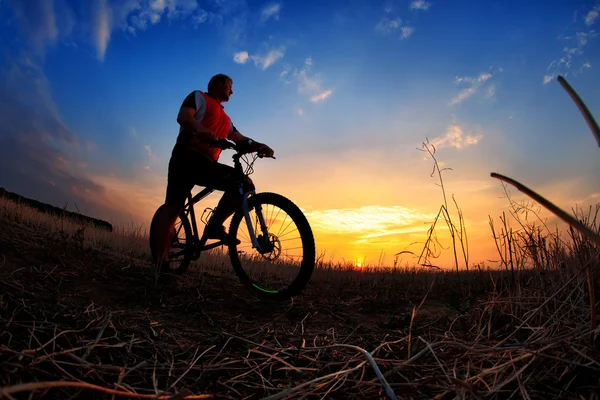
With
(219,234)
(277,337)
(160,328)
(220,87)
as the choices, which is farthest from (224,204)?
(277,337)

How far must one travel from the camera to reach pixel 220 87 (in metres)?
4.72

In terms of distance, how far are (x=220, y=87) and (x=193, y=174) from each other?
48.0 inches

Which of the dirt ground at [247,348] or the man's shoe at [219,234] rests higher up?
the man's shoe at [219,234]

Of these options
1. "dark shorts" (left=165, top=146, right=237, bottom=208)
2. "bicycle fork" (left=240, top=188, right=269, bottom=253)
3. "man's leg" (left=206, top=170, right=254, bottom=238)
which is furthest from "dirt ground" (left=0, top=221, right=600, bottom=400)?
"dark shorts" (left=165, top=146, right=237, bottom=208)

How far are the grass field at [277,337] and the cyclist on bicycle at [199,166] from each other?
661 mm

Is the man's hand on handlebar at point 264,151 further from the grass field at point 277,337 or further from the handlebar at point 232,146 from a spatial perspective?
the grass field at point 277,337

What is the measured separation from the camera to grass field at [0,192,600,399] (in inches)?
57.5

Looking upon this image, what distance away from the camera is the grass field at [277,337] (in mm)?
1461

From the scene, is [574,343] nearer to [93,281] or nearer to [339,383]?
[339,383]

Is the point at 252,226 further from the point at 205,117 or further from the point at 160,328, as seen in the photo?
the point at 160,328

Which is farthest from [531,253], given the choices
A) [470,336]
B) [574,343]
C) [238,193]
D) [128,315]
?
[128,315]

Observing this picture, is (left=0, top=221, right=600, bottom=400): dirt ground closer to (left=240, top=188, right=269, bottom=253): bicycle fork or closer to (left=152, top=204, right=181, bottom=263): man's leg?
(left=240, top=188, right=269, bottom=253): bicycle fork

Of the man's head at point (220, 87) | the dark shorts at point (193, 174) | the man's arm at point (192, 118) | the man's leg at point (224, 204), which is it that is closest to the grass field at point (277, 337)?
the man's leg at point (224, 204)

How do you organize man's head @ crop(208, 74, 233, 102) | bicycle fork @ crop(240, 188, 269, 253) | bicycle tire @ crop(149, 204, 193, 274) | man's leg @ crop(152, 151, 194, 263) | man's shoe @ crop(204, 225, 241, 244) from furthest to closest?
bicycle tire @ crop(149, 204, 193, 274) < man's head @ crop(208, 74, 233, 102) < man's leg @ crop(152, 151, 194, 263) < man's shoe @ crop(204, 225, 241, 244) < bicycle fork @ crop(240, 188, 269, 253)
